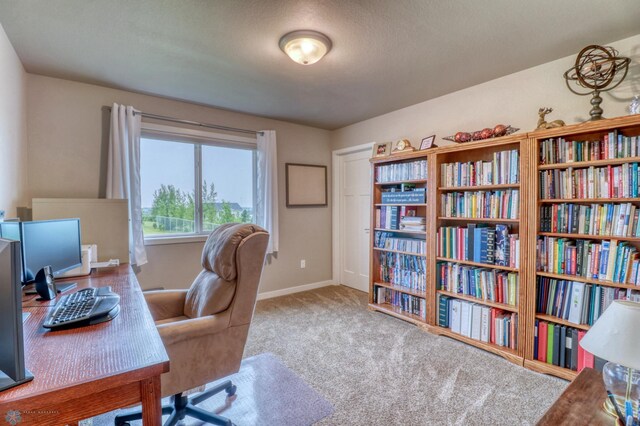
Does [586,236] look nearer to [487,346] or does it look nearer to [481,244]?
[481,244]

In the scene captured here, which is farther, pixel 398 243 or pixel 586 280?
pixel 398 243

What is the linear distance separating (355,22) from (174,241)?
2.76 metres

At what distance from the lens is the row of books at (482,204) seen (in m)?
2.46

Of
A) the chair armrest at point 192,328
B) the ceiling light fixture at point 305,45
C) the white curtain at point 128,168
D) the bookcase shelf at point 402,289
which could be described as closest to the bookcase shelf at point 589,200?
the bookcase shelf at point 402,289

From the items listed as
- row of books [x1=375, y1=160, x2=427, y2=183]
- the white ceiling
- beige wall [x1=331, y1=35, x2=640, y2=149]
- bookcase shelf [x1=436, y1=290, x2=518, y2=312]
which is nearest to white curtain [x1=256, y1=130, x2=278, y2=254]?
the white ceiling

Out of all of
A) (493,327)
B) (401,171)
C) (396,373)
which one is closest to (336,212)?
(401,171)

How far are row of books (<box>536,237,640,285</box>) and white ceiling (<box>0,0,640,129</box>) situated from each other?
140cm

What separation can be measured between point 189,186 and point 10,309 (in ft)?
9.66

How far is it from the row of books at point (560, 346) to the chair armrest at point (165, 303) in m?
2.58

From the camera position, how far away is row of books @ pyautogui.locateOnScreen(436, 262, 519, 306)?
247 centimetres

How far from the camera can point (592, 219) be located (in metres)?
2.08

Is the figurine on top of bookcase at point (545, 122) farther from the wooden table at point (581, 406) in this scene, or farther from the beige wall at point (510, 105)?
the wooden table at point (581, 406)

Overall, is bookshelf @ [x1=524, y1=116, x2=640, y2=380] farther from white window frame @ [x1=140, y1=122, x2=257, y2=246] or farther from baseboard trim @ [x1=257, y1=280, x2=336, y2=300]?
→ white window frame @ [x1=140, y1=122, x2=257, y2=246]

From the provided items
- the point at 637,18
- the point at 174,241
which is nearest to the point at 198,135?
the point at 174,241
